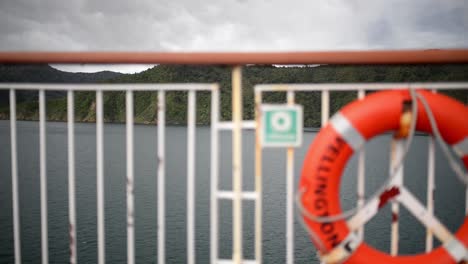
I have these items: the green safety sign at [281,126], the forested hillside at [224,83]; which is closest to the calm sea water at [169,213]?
the forested hillside at [224,83]

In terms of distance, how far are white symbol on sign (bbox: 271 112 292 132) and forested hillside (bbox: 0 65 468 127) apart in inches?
517

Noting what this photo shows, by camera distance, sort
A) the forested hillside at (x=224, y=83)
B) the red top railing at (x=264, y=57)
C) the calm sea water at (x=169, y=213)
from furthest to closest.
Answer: the forested hillside at (x=224, y=83)
the calm sea water at (x=169, y=213)
the red top railing at (x=264, y=57)

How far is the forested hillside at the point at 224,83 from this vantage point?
24.6 m

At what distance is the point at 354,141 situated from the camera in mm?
1293

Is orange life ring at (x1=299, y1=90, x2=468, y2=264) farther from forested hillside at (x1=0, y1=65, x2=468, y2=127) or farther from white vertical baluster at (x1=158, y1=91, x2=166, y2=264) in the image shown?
forested hillside at (x1=0, y1=65, x2=468, y2=127)

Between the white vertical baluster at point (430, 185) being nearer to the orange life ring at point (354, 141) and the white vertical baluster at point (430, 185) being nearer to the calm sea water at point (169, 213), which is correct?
the orange life ring at point (354, 141)

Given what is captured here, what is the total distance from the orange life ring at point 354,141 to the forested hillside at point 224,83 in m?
12.8

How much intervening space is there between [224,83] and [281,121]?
32909 mm

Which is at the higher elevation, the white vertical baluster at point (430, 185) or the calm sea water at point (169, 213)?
the white vertical baluster at point (430, 185)

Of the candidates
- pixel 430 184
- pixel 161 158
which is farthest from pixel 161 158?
pixel 430 184

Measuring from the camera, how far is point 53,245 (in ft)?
38.2

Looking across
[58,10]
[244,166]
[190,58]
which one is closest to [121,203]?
[244,166]

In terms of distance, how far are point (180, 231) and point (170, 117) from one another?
46.1 m

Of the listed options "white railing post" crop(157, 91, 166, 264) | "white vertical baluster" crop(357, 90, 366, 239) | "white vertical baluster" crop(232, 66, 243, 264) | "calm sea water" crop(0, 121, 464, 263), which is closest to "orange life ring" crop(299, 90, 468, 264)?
"white vertical baluster" crop(357, 90, 366, 239)
